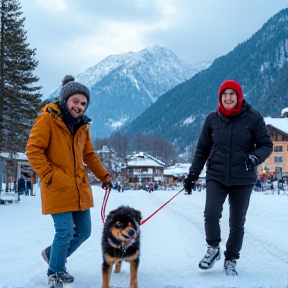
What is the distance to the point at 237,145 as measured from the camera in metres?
4.92

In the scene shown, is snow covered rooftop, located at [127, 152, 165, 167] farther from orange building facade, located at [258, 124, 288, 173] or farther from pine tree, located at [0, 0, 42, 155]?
pine tree, located at [0, 0, 42, 155]

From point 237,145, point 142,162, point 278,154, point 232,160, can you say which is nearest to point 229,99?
point 237,145

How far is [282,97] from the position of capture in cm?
16200

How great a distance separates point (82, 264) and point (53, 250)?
1328 mm

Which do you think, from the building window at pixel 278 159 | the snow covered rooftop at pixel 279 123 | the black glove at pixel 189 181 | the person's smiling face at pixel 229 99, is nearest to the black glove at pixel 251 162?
the person's smiling face at pixel 229 99

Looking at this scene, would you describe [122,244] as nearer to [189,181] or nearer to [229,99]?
[189,181]

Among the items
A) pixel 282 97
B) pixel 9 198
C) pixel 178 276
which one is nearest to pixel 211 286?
pixel 178 276

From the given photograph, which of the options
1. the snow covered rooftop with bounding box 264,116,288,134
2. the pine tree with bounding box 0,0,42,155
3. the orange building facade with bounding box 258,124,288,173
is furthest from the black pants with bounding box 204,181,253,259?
the snow covered rooftop with bounding box 264,116,288,134

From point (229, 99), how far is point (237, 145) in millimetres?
554

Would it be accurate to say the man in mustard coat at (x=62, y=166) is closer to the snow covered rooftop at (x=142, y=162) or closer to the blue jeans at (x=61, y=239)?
the blue jeans at (x=61, y=239)

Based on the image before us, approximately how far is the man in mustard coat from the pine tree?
2042cm

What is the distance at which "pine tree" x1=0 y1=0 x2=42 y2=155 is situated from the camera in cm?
2395

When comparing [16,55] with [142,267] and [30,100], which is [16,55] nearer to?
[30,100]

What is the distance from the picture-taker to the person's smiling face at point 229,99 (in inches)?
196
